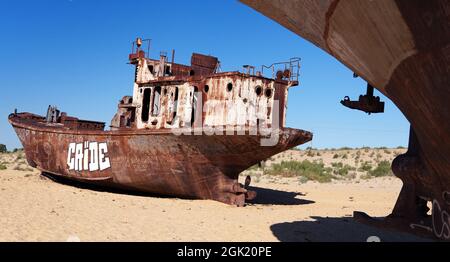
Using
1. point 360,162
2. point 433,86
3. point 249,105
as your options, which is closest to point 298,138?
point 249,105

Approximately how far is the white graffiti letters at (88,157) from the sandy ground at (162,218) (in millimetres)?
904

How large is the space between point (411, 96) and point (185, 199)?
9892mm

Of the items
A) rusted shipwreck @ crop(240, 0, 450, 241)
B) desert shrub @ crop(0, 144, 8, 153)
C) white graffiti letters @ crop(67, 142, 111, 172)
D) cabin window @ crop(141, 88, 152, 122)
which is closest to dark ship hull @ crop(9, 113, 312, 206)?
white graffiti letters @ crop(67, 142, 111, 172)

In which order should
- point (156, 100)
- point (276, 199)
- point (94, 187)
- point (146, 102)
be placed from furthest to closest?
point (94, 187) → point (276, 199) → point (146, 102) → point (156, 100)

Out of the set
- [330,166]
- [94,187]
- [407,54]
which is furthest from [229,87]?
[330,166]

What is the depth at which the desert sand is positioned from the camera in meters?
7.90

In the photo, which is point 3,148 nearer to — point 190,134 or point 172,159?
point 172,159

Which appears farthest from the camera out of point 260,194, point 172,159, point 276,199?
point 260,194

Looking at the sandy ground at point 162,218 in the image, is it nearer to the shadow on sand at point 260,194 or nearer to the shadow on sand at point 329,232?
the shadow on sand at point 329,232

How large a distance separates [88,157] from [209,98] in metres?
5.32

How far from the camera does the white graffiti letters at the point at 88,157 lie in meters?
14.1

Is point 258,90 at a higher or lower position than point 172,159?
higher

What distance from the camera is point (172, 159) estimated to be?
12523mm

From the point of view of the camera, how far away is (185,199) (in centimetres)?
1303
